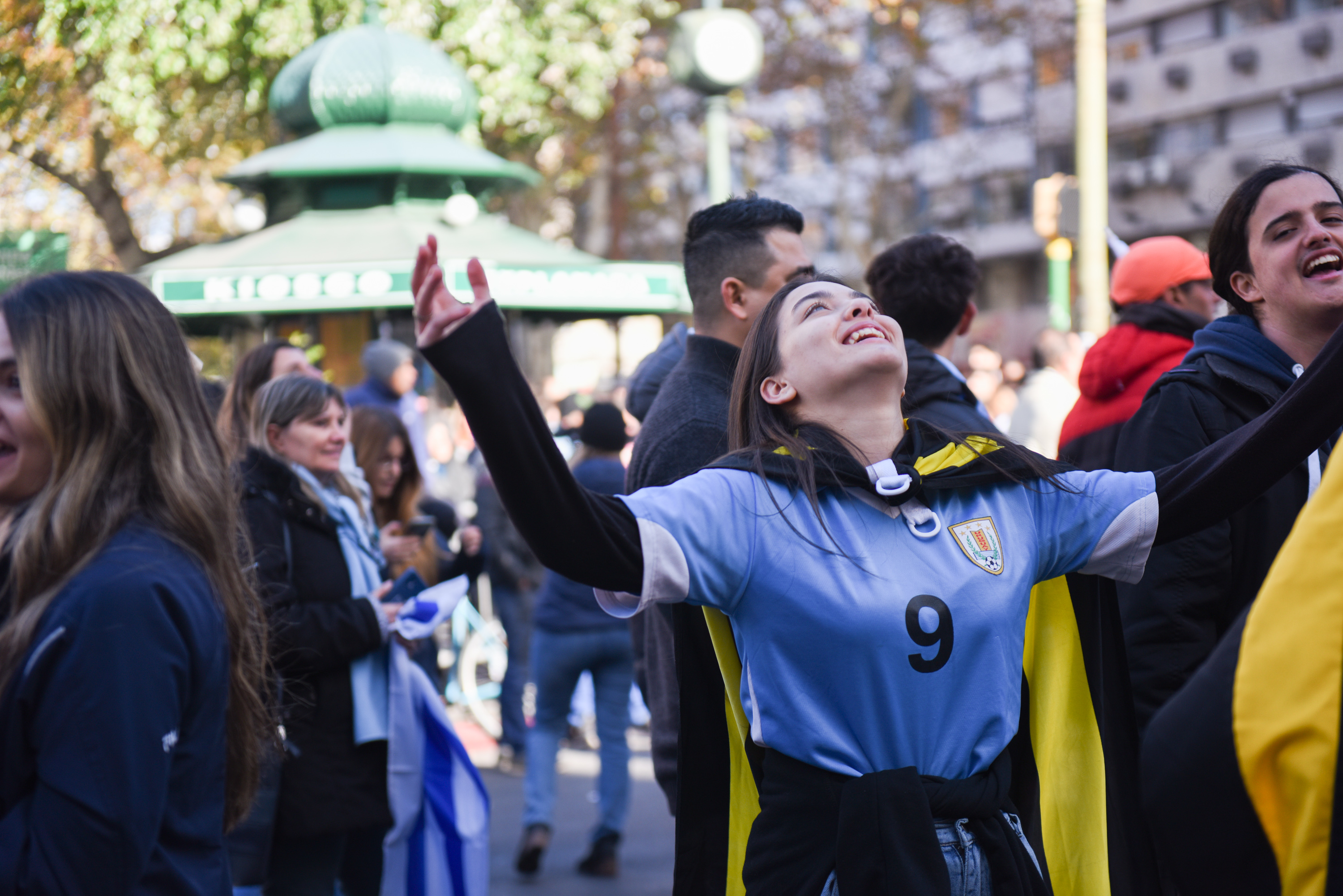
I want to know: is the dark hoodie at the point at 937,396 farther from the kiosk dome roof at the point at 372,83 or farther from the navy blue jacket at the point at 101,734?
the kiosk dome roof at the point at 372,83

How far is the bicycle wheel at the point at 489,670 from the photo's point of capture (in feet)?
30.2

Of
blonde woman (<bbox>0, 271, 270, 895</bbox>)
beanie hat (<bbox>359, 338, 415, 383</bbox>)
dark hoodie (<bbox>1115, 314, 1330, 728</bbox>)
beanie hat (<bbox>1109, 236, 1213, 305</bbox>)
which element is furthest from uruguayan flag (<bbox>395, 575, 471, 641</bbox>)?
beanie hat (<bbox>359, 338, 415, 383</bbox>)

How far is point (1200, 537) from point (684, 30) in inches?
250

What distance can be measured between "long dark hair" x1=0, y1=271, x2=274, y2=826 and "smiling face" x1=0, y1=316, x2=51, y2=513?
0.03 metres

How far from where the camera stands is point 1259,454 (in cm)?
236

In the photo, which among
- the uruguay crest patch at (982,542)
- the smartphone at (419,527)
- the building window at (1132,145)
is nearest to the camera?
the uruguay crest patch at (982,542)

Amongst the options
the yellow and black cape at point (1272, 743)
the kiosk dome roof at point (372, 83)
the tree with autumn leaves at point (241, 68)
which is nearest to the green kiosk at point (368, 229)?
the kiosk dome roof at point (372, 83)

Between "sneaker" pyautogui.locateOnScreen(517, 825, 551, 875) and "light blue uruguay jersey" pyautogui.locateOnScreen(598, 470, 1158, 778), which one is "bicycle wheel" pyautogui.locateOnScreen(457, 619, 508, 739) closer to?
"sneaker" pyautogui.locateOnScreen(517, 825, 551, 875)

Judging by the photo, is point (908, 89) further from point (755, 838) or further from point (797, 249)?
point (755, 838)

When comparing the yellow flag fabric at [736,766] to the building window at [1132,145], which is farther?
the building window at [1132,145]

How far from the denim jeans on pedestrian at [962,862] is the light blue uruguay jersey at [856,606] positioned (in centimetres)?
9

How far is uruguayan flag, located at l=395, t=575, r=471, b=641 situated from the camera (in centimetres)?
411

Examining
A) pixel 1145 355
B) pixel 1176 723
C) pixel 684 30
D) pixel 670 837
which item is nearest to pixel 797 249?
pixel 1145 355

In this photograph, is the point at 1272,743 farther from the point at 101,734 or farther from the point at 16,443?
the point at 16,443
